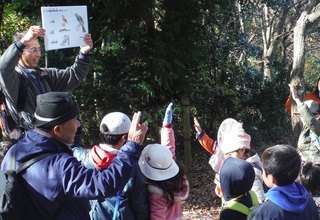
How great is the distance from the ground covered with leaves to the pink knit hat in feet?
9.32

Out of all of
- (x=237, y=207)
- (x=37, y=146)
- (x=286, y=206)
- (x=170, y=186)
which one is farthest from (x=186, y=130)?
(x=37, y=146)

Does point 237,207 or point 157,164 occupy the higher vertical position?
point 157,164

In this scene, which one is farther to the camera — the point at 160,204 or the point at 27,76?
the point at 27,76

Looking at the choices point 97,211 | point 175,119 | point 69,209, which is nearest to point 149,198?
point 97,211

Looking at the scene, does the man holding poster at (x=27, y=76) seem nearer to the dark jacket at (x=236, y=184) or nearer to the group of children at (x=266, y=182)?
the group of children at (x=266, y=182)

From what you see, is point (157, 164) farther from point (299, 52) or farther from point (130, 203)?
point (299, 52)

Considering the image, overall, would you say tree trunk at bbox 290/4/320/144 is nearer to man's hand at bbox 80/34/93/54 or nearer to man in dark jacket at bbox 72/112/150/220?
man's hand at bbox 80/34/93/54

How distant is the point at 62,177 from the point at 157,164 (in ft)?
3.38

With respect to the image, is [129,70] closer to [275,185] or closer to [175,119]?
[175,119]

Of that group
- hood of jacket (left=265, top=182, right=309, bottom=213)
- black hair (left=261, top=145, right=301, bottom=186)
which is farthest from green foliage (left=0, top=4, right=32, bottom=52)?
hood of jacket (left=265, top=182, right=309, bottom=213)

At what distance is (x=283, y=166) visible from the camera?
2.63 m

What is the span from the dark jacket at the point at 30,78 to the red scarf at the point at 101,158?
3.21 ft

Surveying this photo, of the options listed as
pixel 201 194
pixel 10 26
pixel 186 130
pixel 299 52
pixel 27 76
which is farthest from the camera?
pixel 10 26

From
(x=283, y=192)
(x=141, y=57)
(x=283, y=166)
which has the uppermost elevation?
(x=283, y=166)
